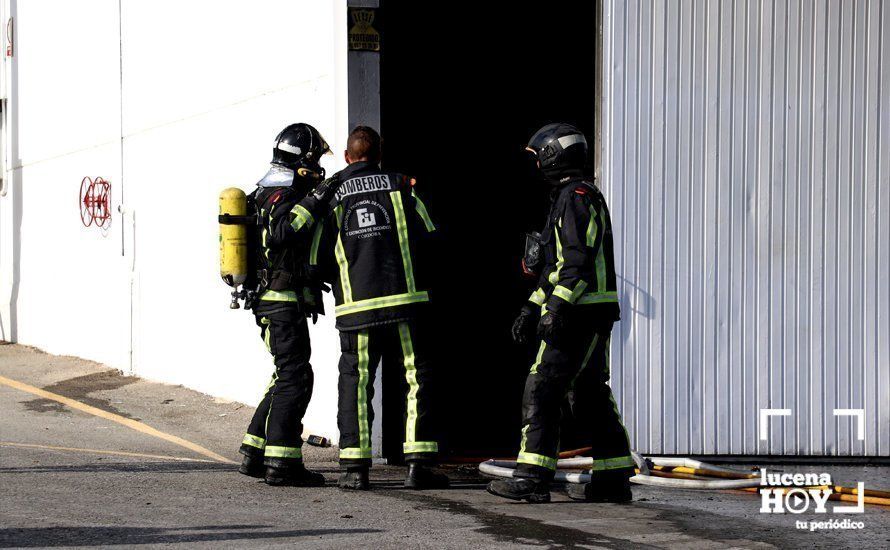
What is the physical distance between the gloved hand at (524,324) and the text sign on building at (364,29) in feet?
6.92

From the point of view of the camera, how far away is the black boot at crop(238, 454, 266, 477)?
773cm

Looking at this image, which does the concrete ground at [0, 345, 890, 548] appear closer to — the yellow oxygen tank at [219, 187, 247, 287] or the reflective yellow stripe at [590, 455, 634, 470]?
the reflective yellow stripe at [590, 455, 634, 470]

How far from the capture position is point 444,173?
29.5ft

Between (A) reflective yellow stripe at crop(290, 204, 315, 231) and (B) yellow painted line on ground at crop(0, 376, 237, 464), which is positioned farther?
(B) yellow painted line on ground at crop(0, 376, 237, 464)

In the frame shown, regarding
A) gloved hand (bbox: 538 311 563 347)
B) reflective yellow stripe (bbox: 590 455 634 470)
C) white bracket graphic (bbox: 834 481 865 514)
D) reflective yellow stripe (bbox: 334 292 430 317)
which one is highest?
reflective yellow stripe (bbox: 334 292 430 317)

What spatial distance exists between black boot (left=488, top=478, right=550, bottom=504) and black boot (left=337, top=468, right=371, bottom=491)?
72 centimetres

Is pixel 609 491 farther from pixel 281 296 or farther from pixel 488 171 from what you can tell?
pixel 488 171

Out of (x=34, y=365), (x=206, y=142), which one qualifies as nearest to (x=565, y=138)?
(x=206, y=142)

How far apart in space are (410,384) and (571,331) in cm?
99

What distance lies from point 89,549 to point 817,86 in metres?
5.53

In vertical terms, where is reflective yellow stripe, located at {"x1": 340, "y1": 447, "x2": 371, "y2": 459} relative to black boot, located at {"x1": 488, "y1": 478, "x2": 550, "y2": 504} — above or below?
above

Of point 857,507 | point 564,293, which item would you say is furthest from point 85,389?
point 857,507

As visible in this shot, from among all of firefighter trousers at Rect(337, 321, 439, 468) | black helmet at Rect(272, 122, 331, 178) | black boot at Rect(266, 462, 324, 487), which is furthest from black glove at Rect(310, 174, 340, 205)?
Result: black boot at Rect(266, 462, 324, 487)

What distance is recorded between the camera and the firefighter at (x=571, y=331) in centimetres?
692
